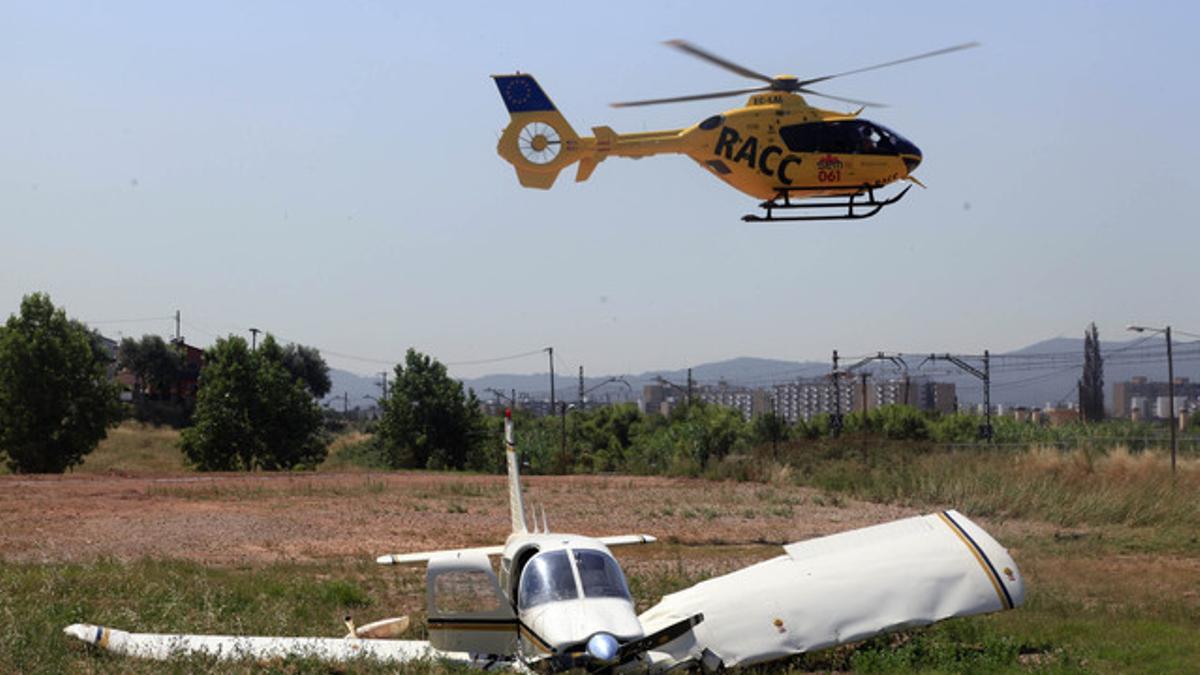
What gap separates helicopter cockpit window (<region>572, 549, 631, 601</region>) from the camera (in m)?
12.4

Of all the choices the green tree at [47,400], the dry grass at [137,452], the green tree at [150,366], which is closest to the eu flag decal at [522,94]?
the green tree at [47,400]

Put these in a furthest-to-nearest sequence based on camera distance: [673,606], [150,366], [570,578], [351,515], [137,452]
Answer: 1. [150,366]
2. [137,452]
3. [351,515]
4. [673,606]
5. [570,578]

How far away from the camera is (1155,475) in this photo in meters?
32.3

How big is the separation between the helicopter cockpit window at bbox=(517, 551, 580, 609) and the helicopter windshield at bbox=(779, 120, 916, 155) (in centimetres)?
1599

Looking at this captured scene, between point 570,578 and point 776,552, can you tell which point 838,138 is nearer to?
point 776,552

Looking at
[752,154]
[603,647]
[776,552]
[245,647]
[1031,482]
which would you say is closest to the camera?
[603,647]

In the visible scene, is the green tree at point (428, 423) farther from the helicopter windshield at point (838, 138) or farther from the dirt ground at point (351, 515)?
the helicopter windshield at point (838, 138)

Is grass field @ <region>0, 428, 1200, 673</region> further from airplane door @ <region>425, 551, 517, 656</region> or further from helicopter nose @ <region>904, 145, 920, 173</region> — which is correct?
helicopter nose @ <region>904, 145, 920, 173</region>

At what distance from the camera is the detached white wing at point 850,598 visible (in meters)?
13.2

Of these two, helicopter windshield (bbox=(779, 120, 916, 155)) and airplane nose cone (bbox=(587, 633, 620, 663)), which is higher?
helicopter windshield (bbox=(779, 120, 916, 155))

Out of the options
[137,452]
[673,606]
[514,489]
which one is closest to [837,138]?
[514,489]

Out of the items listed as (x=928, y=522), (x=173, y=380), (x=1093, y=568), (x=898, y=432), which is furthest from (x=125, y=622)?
(x=173, y=380)

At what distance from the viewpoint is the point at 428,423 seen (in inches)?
2549

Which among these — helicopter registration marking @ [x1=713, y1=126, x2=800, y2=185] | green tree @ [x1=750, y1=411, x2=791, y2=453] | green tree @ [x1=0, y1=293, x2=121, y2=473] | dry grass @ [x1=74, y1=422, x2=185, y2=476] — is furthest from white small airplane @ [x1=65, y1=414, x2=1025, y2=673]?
dry grass @ [x1=74, y1=422, x2=185, y2=476]
